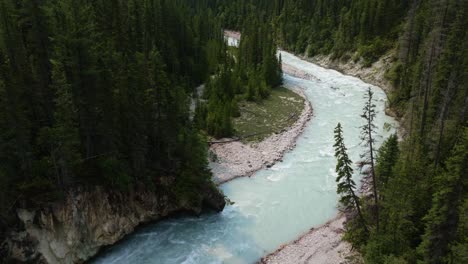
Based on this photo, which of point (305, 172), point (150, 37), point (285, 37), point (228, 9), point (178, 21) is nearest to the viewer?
point (305, 172)

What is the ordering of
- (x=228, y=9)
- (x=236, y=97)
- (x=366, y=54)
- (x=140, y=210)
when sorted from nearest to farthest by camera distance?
1. (x=140, y=210)
2. (x=236, y=97)
3. (x=366, y=54)
4. (x=228, y=9)

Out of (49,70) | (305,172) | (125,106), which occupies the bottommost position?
(305,172)

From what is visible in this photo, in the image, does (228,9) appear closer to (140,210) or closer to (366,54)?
(366,54)

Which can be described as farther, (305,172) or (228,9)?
(228,9)

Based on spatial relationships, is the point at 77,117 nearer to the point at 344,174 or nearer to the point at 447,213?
the point at 344,174

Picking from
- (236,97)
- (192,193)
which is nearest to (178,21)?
(236,97)

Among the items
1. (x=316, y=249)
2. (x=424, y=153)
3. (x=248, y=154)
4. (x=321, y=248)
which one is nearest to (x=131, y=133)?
(x=316, y=249)
